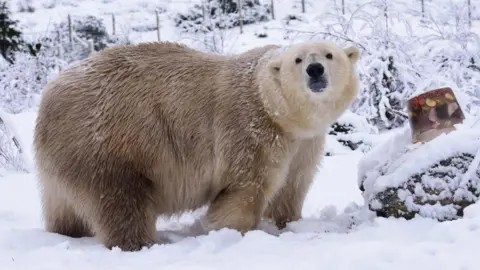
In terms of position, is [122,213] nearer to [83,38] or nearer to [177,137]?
[177,137]

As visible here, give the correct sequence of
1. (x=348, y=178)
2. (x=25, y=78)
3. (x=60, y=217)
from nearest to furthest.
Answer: (x=60, y=217), (x=348, y=178), (x=25, y=78)

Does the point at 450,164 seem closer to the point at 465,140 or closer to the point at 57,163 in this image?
the point at 465,140

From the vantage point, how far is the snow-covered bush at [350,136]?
747cm

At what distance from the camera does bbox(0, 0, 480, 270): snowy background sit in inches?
109

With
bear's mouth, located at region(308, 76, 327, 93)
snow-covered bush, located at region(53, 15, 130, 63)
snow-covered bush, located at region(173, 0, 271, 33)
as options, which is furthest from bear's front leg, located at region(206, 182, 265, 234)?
snow-covered bush, located at region(173, 0, 271, 33)

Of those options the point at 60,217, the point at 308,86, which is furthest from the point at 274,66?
the point at 60,217

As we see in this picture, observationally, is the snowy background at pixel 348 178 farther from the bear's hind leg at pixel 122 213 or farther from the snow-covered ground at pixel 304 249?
the bear's hind leg at pixel 122 213

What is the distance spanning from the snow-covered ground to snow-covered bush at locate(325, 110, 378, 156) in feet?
10.6

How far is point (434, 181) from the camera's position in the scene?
3361mm

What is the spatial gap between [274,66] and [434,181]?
1.18 meters

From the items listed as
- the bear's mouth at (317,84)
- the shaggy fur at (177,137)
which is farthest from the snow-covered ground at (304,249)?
the bear's mouth at (317,84)

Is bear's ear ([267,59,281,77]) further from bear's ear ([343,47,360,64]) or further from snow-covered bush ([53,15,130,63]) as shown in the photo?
snow-covered bush ([53,15,130,63])

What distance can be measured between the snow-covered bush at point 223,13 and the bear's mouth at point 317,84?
1629cm

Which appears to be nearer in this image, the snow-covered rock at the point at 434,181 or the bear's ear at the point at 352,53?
the snow-covered rock at the point at 434,181
